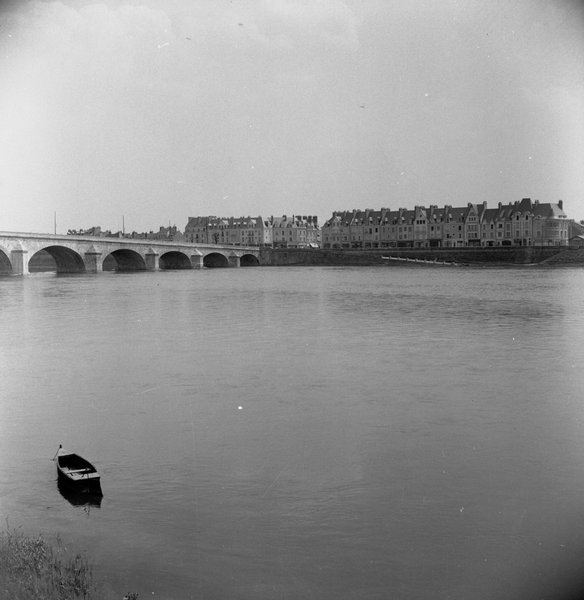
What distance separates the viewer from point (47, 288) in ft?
162

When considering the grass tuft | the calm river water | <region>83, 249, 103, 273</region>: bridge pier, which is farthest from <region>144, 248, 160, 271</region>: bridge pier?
the grass tuft

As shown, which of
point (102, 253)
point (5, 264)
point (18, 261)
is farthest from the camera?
point (102, 253)

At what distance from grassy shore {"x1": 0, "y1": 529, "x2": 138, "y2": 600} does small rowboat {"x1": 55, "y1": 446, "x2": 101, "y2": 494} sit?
132 centimetres

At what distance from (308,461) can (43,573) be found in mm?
4511

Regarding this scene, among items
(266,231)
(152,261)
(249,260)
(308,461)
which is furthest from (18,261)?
(266,231)

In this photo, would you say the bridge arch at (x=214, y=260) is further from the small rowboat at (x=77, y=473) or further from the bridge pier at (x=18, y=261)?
the small rowboat at (x=77, y=473)

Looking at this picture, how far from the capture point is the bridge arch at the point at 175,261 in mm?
97000

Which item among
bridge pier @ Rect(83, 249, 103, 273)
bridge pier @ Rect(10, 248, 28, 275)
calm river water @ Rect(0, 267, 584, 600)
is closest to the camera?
calm river water @ Rect(0, 267, 584, 600)

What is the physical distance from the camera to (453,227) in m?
117

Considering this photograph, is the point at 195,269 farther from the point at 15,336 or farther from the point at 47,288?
the point at 15,336

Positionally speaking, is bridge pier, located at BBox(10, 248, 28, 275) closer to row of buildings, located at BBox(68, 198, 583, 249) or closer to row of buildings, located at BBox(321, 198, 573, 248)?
row of buildings, located at BBox(68, 198, 583, 249)

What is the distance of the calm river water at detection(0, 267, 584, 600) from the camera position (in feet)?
25.8

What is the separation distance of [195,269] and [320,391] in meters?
83.1

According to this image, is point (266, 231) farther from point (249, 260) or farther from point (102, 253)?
point (102, 253)
